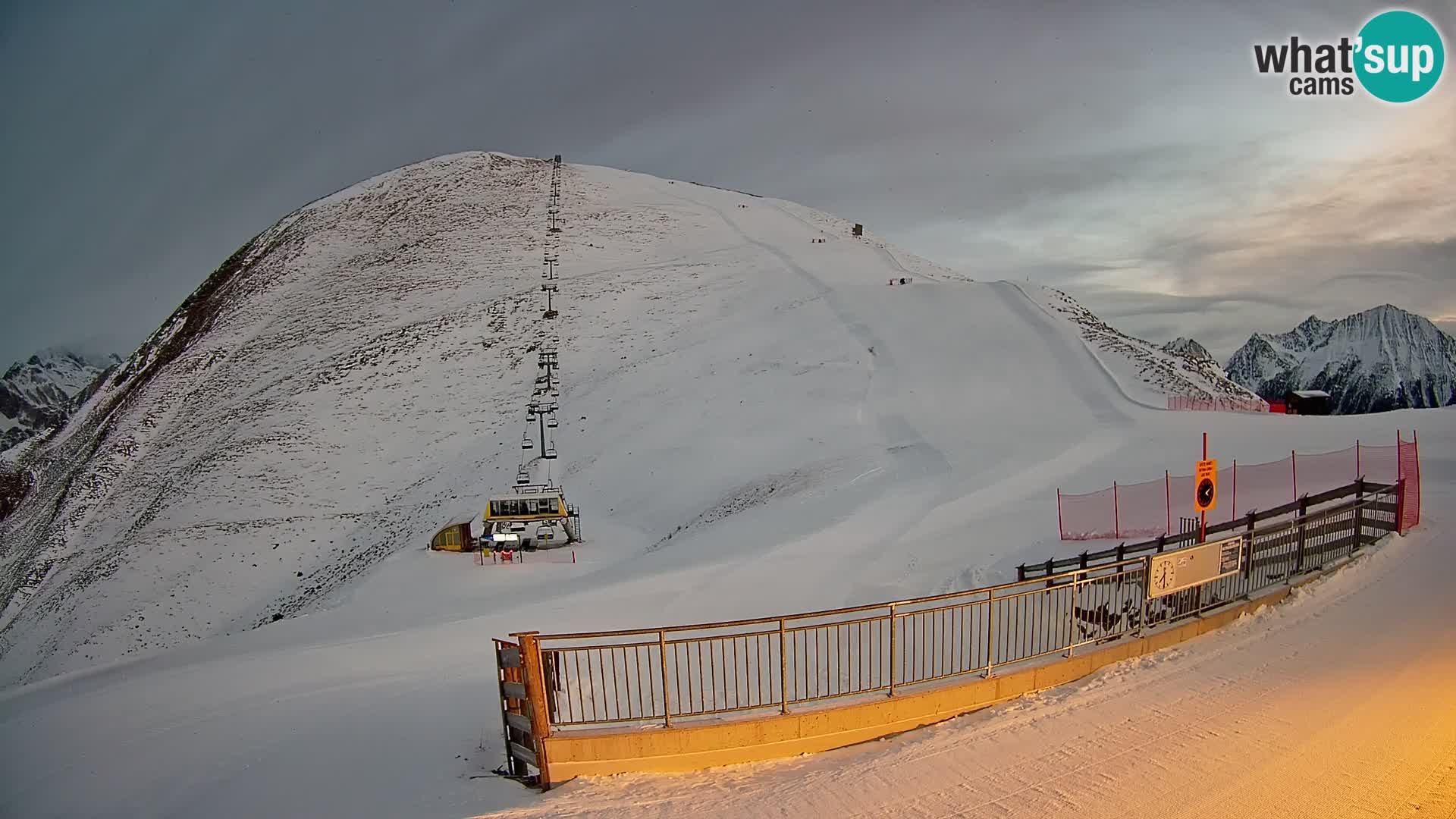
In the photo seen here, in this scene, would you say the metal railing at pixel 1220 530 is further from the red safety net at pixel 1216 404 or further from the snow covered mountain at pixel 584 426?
the red safety net at pixel 1216 404

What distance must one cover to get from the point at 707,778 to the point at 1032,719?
3209 mm

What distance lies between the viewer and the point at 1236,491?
19125 millimetres

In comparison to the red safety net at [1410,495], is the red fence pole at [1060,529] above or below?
below

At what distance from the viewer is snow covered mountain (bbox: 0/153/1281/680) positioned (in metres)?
25.1

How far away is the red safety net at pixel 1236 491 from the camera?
1836cm

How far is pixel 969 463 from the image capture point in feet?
87.8

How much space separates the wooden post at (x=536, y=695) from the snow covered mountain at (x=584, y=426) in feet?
32.1

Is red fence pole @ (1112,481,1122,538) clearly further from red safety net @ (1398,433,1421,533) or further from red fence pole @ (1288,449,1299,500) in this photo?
red safety net @ (1398,433,1421,533)

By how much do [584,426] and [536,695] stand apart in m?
30.2

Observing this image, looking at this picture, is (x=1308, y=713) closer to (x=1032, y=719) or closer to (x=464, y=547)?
(x=1032, y=719)

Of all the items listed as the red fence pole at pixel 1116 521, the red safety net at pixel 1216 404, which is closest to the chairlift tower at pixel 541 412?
the red fence pole at pixel 1116 521

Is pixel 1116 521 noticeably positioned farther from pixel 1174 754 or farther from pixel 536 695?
pixel 536 695

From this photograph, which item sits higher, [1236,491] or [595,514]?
[1236,491]

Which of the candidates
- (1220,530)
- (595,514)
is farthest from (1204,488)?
(595,514)
